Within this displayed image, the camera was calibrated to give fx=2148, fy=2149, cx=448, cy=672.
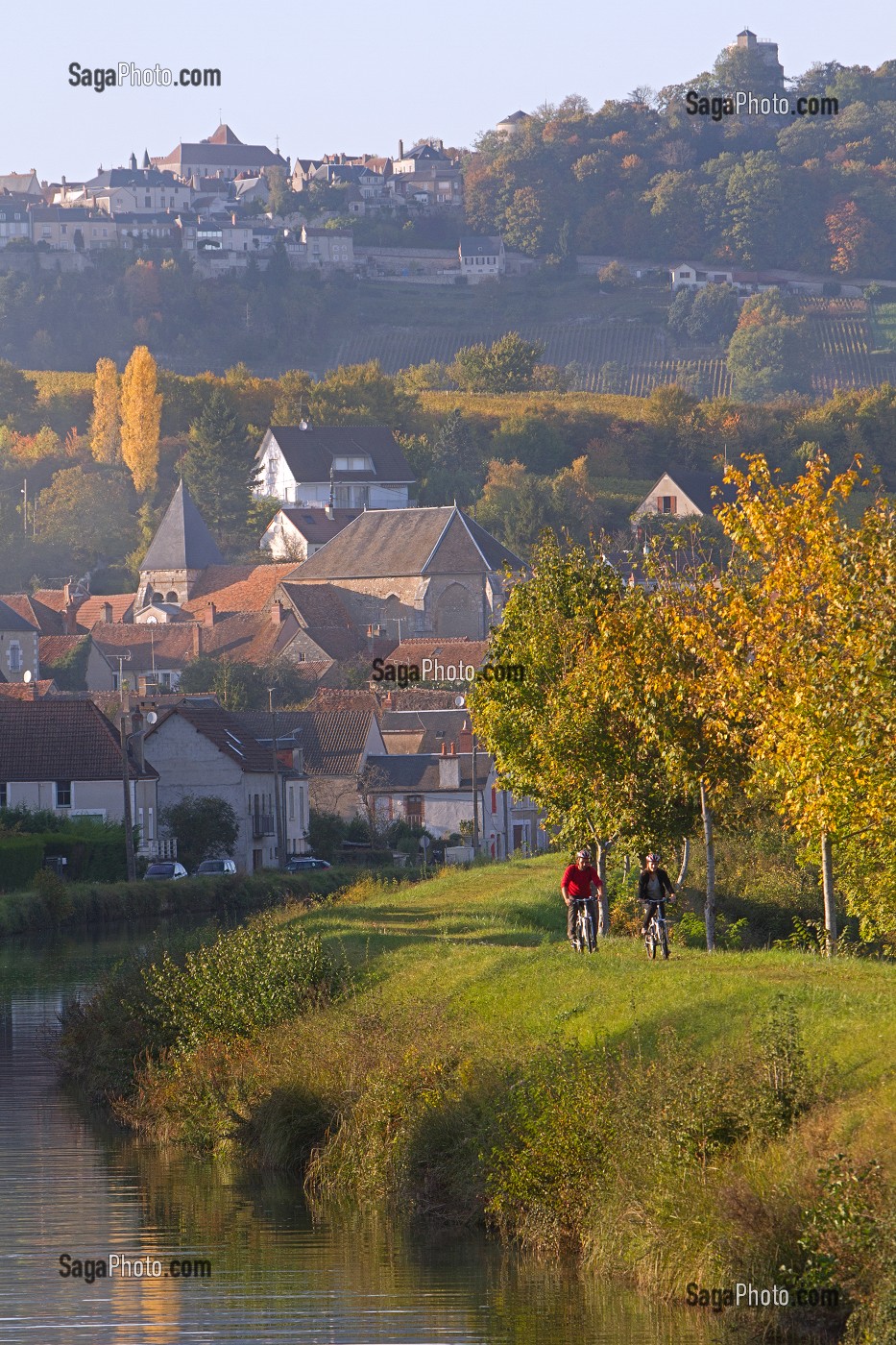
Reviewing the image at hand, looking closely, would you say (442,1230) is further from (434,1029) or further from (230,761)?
(230,761)

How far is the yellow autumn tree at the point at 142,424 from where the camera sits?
506 feet

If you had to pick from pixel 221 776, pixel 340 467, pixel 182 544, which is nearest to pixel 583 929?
pixel 221 776

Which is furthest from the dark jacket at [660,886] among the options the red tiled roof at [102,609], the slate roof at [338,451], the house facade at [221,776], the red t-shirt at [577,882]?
the slate roof at [338,451]

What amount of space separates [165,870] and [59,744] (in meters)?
7.67

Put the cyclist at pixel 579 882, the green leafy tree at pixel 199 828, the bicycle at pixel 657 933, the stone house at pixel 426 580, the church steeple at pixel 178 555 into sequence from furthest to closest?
the church steeple at pixel 178 555 → the stone house at pixel 426 580 → the green leafy tree at pixel 199 828 → the cyclist at pixel 579 882 → the bicycle at pixel 657 933

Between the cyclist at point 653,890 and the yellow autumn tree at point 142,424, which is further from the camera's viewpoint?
the yellow autumn tree at point 142,424

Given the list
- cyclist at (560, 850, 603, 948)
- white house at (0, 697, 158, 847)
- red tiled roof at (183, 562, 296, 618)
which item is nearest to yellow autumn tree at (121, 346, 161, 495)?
red tiled roof at (183, 562, 296, 618)

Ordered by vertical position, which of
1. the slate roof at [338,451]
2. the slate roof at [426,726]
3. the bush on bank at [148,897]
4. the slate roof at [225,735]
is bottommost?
the bush on bank at [148,897]

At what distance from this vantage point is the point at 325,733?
83500 mm

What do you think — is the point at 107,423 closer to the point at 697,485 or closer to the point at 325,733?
the point at 697,485

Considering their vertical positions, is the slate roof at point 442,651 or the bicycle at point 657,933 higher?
the bicycle at point 657,933

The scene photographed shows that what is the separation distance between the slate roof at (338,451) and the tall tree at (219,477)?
3.46 meters

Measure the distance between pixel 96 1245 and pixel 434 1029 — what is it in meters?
4.74

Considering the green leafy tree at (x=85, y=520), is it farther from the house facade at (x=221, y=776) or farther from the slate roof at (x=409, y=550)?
the house facade at (x=221, y=776)
